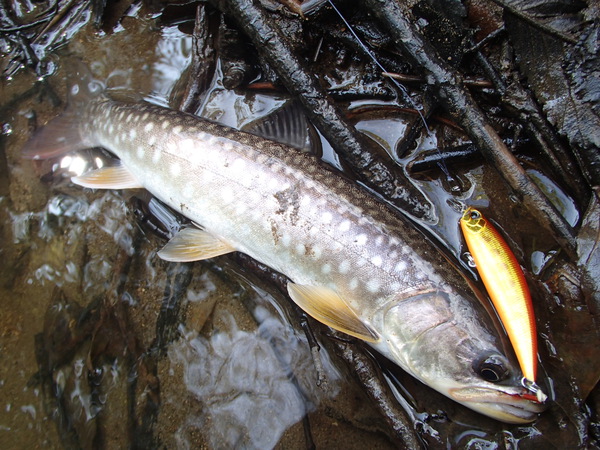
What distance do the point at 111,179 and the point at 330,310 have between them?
224cm

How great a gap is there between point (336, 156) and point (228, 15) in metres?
1.51

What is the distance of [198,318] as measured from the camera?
3.48 meters

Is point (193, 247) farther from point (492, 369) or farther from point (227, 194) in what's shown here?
point (492, 369)

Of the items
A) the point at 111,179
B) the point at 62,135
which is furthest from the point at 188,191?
the point at 62,135

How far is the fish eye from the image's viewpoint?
8.23 ft

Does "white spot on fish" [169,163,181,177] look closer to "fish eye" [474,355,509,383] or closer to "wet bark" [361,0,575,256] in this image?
"wet bark" [361,0,575,256]

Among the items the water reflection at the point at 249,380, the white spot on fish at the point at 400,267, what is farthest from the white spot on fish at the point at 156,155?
the white spot on fish at the point at 400,267

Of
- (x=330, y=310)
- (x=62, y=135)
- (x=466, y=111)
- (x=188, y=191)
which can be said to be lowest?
(x=330, y=310)

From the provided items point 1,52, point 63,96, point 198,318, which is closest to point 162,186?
point 198,318

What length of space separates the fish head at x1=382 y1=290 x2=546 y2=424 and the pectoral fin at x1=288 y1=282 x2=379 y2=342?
6.5 inches

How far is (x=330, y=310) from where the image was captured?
280 cm

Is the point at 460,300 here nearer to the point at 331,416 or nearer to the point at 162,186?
the point at 331,416

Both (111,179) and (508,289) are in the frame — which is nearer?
(508,289)

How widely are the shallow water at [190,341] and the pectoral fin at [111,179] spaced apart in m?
0.25
